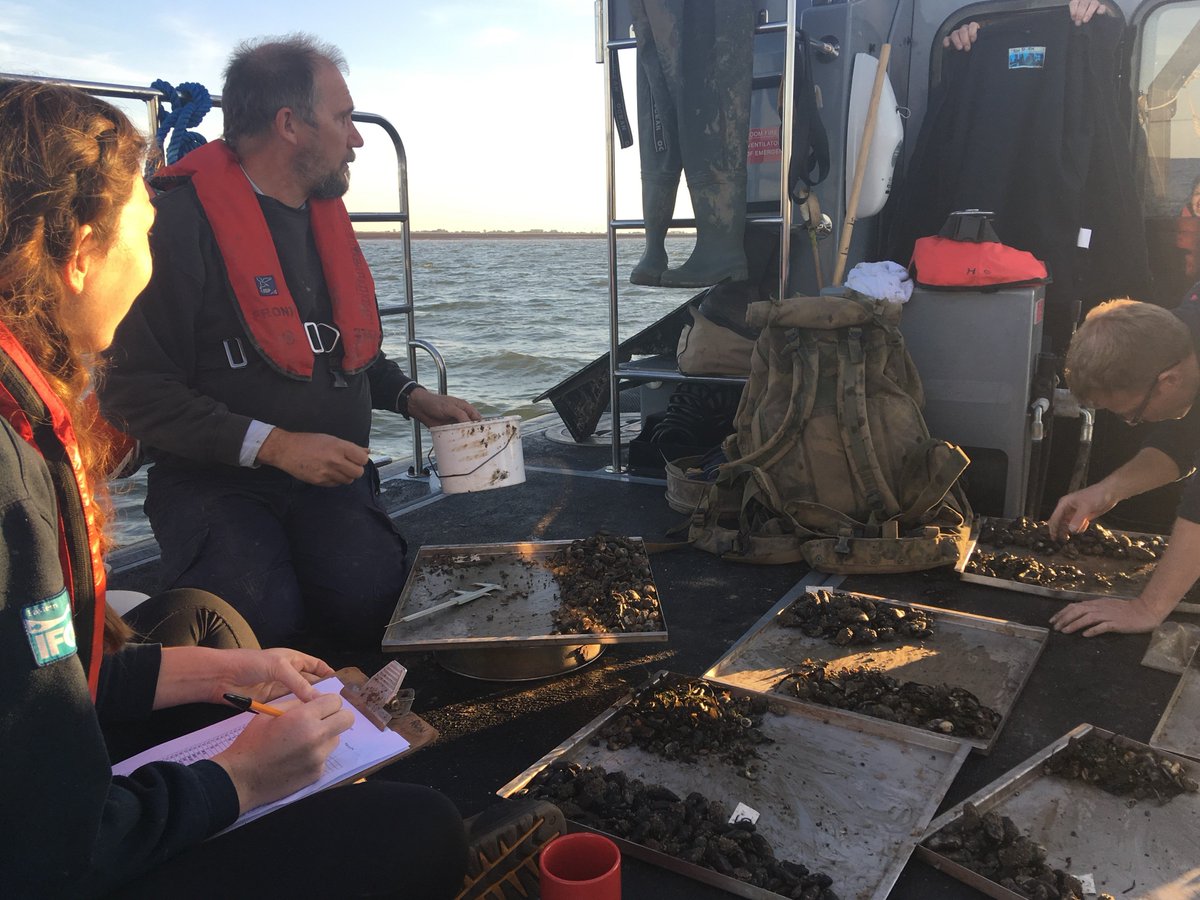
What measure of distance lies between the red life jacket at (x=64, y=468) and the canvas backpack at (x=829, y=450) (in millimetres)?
2494

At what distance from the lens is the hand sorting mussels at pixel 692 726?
2129 millimetres

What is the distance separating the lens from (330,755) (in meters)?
1.61

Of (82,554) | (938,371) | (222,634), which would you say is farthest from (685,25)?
(82,554)

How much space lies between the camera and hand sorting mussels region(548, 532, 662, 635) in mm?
2508

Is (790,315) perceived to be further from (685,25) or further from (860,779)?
(860,779)

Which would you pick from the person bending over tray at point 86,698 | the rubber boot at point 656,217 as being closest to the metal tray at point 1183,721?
the person bending over tray at point 86,698

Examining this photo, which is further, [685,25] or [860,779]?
[685,25]

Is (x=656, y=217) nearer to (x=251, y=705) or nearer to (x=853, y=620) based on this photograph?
(x=853, y=620)

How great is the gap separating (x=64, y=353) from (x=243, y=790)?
2.10ft

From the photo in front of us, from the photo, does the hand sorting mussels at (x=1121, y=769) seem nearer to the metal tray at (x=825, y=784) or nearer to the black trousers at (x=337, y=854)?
the metal tray at (x=825, y=784)

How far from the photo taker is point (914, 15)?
4.71m

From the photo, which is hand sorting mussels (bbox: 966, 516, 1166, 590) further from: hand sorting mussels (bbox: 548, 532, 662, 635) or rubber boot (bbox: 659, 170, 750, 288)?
rubber boot (bbox: 659, 170, 750, 288)

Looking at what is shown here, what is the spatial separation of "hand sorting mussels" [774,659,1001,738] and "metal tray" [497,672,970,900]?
2.8 inches

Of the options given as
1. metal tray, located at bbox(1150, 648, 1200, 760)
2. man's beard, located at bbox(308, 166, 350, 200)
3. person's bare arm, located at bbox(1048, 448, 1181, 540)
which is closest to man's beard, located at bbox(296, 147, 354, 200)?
man's beard, located at bbox(308, 166, 350, 200)
